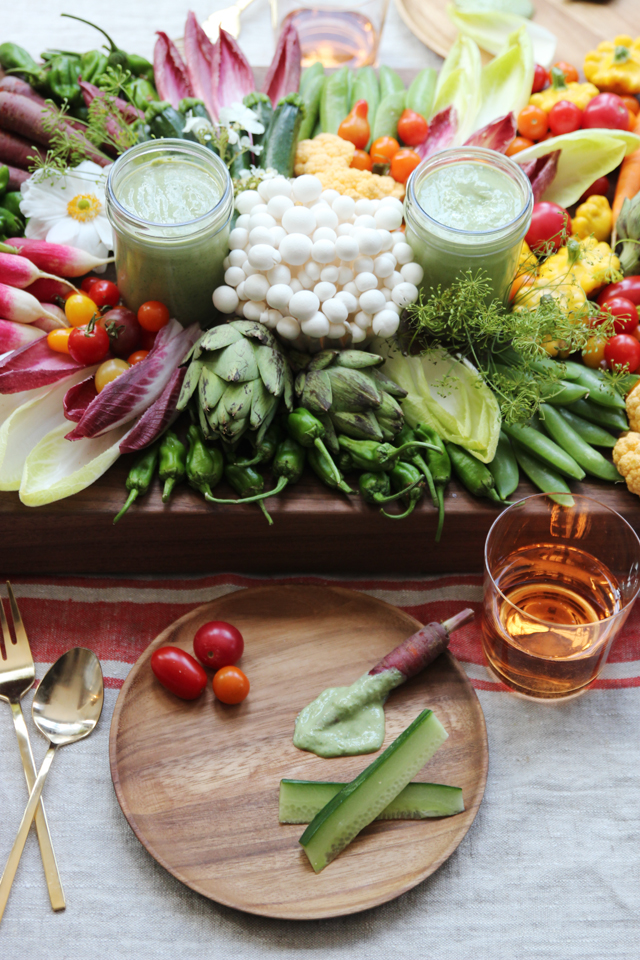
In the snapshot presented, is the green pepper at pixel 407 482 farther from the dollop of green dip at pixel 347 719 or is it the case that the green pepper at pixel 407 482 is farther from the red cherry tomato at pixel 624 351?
the red cherry tomato at pixel 624 351

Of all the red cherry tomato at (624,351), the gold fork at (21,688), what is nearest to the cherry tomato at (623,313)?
the red cherry tomato at (624,351)

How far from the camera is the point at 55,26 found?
2393mm

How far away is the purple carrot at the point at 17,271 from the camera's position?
5.27 ft

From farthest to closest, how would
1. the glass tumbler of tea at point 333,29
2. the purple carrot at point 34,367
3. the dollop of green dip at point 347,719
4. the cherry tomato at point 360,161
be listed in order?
the glass tumbler of tea at point 333,29 < the cherry tomato at point 360,161 < the purple carrot at point 34,367 < the dollop of green dip at point 347,719

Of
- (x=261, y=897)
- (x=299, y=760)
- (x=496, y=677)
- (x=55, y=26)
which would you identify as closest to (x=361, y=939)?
(x=261, y=897)

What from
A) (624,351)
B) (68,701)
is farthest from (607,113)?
(68,701)

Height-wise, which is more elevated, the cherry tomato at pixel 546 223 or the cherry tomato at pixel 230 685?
the cherry tomato at pixel 546 223

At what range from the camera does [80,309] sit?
160cm

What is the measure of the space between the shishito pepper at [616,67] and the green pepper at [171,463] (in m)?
1.56

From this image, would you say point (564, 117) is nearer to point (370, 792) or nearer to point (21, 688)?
point (370, 792)

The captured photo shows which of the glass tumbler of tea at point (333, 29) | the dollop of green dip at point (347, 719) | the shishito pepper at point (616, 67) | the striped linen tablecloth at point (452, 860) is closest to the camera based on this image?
the striped linen tablecloth at point (452, 860)

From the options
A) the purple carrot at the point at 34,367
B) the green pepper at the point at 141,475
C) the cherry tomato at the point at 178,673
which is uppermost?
the purple carrot at the point at 34,367

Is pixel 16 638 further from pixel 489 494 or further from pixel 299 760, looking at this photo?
pixel 489 494

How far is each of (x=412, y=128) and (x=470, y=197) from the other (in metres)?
0.42
